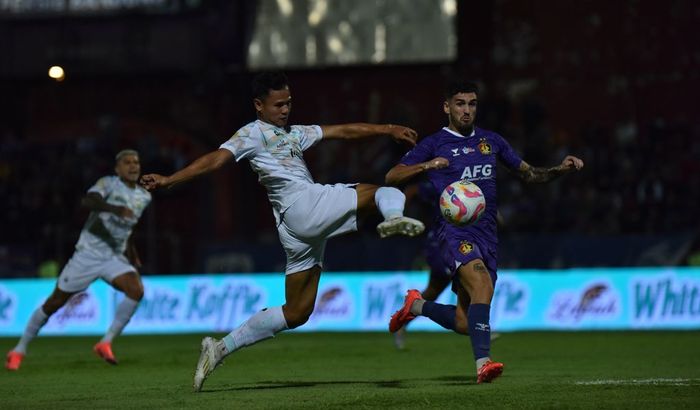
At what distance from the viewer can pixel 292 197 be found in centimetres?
955

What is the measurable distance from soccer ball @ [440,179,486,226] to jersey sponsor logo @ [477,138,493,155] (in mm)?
535

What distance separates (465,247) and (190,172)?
7.91 ft

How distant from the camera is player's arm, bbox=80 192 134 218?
1383cm

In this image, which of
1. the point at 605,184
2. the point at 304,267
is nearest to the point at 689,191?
the point at 605,184

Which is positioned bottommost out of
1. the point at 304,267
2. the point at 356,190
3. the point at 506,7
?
the point at 304,267

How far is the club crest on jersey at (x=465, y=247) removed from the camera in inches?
392

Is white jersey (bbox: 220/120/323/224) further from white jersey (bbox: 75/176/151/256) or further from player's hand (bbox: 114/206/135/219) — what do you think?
white jersey (bbox: 75/176/151/256)

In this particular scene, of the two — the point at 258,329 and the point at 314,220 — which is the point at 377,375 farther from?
the point at 314,220

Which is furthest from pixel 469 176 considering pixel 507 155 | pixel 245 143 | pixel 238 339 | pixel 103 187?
pixel 103 187

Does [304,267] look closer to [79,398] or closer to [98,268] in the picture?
[79,398]

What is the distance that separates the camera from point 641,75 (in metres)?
29.2

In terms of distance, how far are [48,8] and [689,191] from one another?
554 inches

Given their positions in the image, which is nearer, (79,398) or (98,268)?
(79,398)

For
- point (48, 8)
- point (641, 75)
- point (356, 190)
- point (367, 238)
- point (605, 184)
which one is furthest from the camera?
point (641, 75)
